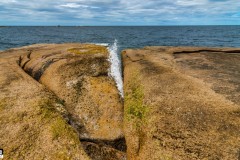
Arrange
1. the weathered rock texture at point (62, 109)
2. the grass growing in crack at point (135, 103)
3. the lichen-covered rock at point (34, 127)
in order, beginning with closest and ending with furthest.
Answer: the lichen-covered rock at point (34, 127) → the weathered rock texture at point (62, 109) → the grass growing in crack at point (135, 103)

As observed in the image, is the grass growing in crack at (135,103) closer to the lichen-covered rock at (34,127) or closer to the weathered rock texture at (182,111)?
the weathered rock texture at (182,111)

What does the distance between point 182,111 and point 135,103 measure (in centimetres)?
297

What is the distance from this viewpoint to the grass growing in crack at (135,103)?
38.0 feet

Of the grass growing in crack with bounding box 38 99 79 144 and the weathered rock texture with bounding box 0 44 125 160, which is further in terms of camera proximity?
the grass growing in crack with bounding box 38 99 79 144

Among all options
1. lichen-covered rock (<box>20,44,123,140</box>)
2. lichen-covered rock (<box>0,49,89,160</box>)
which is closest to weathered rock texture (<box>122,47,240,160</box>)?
lichen-covered rock (<box>20,44,123,140</box>)

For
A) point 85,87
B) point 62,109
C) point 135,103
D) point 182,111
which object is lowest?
point 62,109

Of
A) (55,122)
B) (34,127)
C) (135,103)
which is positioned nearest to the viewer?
(34,127)

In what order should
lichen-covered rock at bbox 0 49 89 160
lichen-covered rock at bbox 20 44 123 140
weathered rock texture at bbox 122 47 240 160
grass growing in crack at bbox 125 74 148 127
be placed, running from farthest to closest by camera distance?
lichen-covered rock at bbox 20 44 123 140
grass growing in crack at bbox 125 74 148 127
lichen-covered rock at bbox 0 49 89 160
weathered rock texture at bbox 122 47 240 160

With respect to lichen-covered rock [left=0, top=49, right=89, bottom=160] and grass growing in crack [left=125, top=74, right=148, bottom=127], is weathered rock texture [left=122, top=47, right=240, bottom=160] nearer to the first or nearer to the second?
grass growing in crack [left=125, top=74, right=148, bottom=127]

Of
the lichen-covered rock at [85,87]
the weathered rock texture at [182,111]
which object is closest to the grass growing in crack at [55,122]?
the lichen-covered rock at [85,87]

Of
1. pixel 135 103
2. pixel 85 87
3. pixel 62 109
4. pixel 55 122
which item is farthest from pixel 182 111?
pixel 85 87

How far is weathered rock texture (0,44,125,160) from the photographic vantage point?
943 centimetres

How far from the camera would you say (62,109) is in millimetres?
12438

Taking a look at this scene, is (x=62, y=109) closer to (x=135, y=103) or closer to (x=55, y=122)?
(x=55, y=122)
